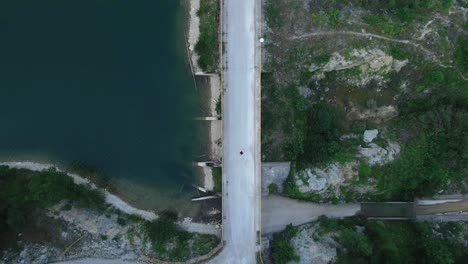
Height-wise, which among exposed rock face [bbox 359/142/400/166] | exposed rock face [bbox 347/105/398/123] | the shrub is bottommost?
the shrub

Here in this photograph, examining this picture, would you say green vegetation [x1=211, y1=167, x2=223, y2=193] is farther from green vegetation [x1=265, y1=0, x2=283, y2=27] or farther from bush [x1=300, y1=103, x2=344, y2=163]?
green vegetation [x1=265, y1=0, x2=283, y2=27]

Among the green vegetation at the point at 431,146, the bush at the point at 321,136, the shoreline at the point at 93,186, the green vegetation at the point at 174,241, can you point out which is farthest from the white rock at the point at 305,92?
the shoreline at the point at 93,186

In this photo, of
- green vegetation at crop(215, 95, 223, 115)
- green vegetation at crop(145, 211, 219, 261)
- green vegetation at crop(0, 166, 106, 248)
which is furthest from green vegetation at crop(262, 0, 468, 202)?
green vegetation at crop(0, 166, 106, 248)

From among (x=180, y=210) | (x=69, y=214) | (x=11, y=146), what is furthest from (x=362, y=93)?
(x=11, y=146)

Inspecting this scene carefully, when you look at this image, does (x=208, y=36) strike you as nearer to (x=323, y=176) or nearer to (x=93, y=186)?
(x=323, y=176)

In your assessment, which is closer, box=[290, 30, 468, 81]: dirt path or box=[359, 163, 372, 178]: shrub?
box=[290, 30, 468, 81]: dirt path

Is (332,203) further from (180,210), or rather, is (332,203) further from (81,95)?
(81,95)

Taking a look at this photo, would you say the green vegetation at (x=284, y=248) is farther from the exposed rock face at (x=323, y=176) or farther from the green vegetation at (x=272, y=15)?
the green vegetation at (x=272, y=15)
